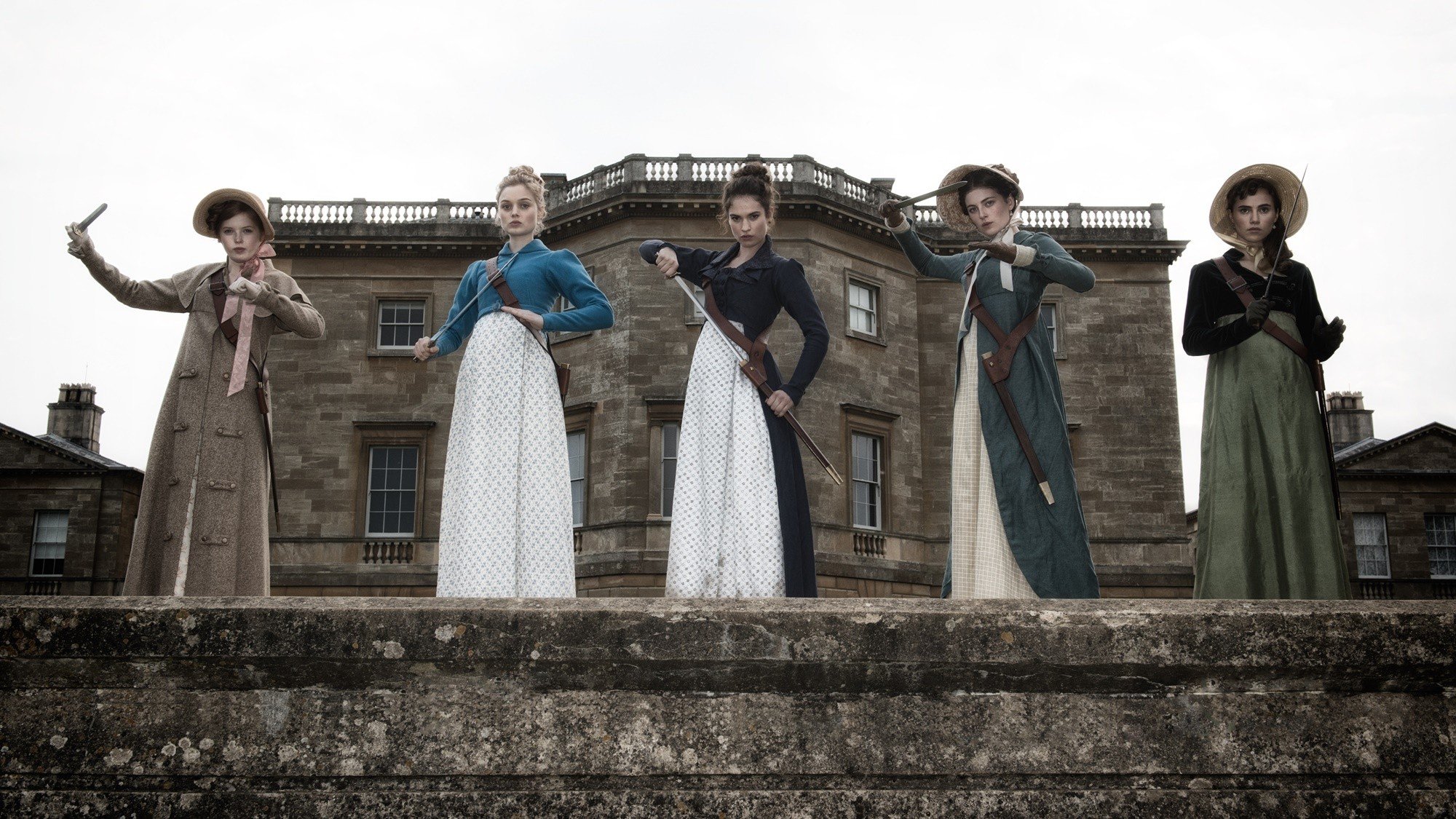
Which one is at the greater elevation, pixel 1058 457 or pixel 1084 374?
pixel 1084 374

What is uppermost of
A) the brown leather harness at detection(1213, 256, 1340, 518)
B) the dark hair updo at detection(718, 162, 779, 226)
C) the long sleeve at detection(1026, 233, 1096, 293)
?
the dark hair updo at detection(718, 162, 779, 226)

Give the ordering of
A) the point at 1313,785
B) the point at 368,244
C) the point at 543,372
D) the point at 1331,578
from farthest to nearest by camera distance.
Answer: the point at 368,244, the point at 543,372, the point at 1331,578, the point at 1313,785

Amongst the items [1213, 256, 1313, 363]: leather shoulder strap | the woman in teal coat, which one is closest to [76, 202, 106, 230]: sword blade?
the woman in teal coat

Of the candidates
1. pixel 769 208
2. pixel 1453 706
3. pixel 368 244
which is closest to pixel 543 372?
pixel 769 208

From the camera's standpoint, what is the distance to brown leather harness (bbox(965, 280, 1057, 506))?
5.23 metres

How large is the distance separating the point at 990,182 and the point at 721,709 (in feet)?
11.1

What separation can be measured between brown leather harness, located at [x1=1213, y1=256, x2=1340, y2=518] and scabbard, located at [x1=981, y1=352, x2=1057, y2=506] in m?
1.13

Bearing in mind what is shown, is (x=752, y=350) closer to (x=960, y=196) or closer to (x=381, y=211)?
(x=960, y=196)

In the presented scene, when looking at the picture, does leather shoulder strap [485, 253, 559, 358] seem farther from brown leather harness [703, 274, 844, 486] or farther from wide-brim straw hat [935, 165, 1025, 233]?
wide-brim straw hat [935, 165, 1025, 233]

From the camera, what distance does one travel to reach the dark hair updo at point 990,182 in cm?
566

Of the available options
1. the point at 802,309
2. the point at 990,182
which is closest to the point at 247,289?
the point at 802,309

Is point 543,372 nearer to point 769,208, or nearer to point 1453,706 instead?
point 769,208

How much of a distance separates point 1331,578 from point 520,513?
11.1 feet

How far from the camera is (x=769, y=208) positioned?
18.7 ft
